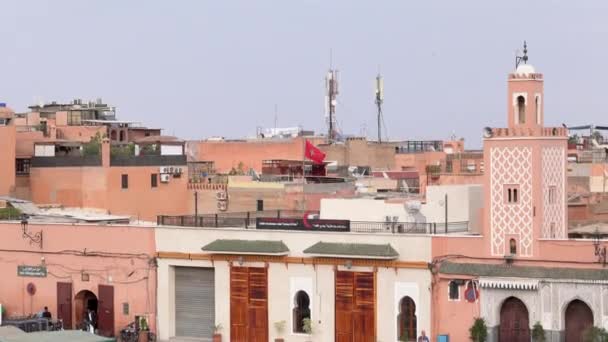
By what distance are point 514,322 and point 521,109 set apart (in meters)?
4.81

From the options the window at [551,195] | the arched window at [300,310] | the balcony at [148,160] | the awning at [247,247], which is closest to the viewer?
the window at [551,195]

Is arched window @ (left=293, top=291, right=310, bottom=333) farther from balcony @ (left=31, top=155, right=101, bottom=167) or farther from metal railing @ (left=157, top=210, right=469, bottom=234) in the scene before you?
balcony @ (left=31, top=155, right=101, bottom=167)

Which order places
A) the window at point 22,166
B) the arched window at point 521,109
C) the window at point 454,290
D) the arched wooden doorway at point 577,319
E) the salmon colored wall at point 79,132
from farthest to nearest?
the salmon colored wall at point 79,132 < the window at point 22,166 < the window at point 454,290 < the arched window at point 521,109 < the arched wooden doorway at point 577,319

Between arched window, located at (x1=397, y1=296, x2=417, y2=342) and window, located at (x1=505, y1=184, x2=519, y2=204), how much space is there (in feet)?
11.2

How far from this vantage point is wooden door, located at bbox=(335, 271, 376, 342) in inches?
1410

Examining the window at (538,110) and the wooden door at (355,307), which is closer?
the window at (538,110)

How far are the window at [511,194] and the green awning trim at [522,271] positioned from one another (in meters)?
1.47

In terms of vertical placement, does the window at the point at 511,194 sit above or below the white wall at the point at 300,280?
above

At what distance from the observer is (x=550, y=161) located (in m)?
34.3

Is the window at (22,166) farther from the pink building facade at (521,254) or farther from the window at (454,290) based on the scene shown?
the window at (454,290)

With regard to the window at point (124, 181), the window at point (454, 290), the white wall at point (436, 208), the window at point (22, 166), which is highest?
the window at point (22, 166)

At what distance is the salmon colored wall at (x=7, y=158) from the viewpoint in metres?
50.4

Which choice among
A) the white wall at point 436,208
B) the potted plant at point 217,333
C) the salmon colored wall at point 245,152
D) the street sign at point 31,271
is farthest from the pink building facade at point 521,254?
the salmon colored wall at point 245,152

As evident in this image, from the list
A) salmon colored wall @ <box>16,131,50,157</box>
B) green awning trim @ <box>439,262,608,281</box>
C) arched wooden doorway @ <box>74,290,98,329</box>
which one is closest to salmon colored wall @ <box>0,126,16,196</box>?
salmon colored wall @ <box>16,131,50,157</box>
